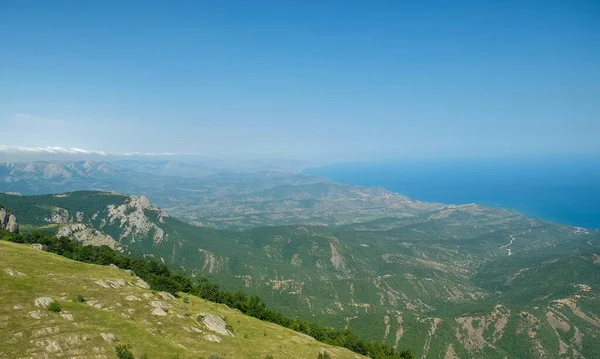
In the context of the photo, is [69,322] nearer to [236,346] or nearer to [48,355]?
[48,355]

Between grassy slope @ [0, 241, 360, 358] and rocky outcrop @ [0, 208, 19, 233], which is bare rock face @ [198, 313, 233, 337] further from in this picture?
rocky outcrop @ [0, 208, 19, 233]

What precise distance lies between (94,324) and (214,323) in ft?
91.5

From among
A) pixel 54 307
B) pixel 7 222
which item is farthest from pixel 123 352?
pixel 7 222

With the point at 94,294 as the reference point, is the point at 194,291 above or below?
below

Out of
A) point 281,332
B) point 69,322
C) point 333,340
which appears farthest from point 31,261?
point 333,340

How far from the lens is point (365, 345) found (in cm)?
13838

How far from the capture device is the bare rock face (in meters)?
80.6

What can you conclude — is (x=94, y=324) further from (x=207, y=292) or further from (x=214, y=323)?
(x=207, y=292)

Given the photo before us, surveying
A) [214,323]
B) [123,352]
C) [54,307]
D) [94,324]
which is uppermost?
[54,307]

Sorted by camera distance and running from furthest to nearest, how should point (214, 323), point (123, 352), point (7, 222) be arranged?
point (7, 222) < point (214, 323) < point (123, 352)

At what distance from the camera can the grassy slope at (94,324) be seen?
54.0m

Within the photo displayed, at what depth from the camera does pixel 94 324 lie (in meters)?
61.9

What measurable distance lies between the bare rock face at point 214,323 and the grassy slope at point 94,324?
2.21 meters

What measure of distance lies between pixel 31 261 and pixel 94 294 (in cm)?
2448
